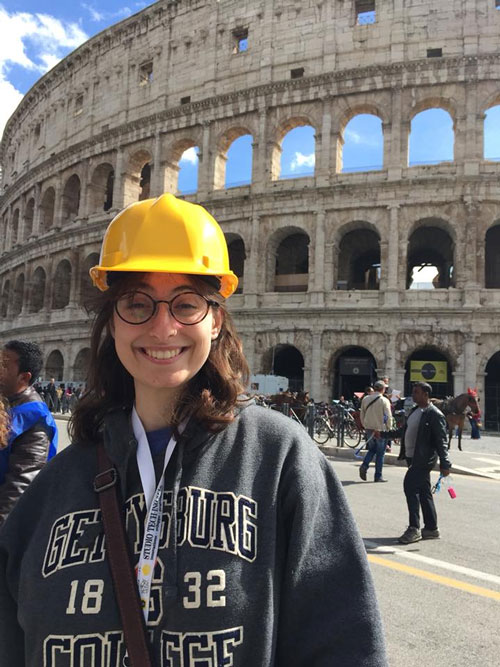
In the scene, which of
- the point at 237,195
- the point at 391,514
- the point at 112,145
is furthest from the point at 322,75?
the point at 391,514

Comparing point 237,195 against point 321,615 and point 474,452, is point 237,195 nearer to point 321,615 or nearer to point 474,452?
point 474,452

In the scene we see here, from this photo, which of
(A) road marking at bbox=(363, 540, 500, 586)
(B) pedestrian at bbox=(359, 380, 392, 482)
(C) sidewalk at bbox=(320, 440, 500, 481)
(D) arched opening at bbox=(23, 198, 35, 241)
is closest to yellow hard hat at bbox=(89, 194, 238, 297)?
(A) road marking at bbox=(363, 540, 500, 586)

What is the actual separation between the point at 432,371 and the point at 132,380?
827 inches

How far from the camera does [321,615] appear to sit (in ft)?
3.90

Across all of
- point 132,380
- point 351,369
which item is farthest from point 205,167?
point 132,380

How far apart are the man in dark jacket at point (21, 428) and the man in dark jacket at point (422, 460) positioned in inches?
171

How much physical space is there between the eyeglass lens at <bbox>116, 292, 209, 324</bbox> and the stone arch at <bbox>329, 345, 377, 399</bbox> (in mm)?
20361

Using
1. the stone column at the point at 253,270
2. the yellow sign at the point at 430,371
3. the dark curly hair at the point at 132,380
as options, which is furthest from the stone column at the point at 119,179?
the dark curly hair at the point at 132,380

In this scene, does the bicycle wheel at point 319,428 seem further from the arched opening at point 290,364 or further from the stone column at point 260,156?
the stone column at point 260,156

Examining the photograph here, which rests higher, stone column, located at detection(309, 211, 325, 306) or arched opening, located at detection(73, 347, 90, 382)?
stone column, located at detection(309, 211, 325, 306)

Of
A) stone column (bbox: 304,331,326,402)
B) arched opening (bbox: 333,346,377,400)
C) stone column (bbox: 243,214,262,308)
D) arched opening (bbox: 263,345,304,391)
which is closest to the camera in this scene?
arched opening (bbox: 333,346,377,400)

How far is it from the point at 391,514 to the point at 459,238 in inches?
661

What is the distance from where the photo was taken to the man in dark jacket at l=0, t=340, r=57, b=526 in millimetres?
2703

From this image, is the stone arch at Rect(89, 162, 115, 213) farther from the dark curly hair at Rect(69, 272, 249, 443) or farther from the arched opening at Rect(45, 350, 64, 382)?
the dark curly hair at Rect(69, 272, 249, 443)
